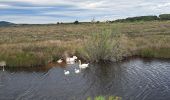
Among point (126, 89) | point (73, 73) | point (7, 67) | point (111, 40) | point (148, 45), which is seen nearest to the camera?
point (126, 89)

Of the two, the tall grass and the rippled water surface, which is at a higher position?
the tall grass

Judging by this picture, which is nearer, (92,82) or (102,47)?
(92,82)

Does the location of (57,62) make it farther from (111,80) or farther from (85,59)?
(111,80)

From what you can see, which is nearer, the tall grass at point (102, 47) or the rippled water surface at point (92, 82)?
the rippled water surface at point (92, 82)

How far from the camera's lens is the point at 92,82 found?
23.5m

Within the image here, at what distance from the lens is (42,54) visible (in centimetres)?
3191

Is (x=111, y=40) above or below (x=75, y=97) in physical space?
above

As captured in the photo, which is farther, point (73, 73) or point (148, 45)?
point (148, 45)

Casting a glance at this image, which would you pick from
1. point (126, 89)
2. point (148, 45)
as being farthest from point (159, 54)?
point (126, 89)

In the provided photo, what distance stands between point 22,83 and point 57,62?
8624 millimetres

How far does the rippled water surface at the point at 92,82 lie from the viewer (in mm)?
20219

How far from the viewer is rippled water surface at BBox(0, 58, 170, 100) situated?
796 inches

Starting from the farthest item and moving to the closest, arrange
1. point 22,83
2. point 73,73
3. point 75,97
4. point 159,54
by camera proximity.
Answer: point 159,54 < point 73,73 < point 22,83 < point 75,97

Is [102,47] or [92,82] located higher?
[102,47]
